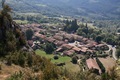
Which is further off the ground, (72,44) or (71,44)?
(71,44)

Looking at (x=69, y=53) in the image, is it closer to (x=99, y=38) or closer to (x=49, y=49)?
(x=49, y=49)

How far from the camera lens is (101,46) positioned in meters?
108

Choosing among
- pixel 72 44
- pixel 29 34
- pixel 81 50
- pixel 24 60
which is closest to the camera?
pixel 24 60

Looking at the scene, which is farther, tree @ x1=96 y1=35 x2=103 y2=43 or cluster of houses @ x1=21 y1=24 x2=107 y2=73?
tree @ x1=96 y1=35 x2=103 y2=43

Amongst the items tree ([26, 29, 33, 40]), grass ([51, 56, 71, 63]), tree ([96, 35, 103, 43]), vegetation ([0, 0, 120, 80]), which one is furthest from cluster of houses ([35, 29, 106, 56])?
vegetation ([0, 0, 120, 80])

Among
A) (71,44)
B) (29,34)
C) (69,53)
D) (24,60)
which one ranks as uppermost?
(24,60)

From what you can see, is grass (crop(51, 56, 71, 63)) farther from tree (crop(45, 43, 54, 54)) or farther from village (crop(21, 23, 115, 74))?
tree (crop(45, 43, 54, 54))

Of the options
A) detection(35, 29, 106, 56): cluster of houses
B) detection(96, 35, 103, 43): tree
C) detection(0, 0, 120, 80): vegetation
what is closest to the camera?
detection(0, 0, 120, 80): vegetation

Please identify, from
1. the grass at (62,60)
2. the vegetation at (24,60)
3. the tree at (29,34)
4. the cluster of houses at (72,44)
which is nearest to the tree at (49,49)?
the cluster of houses at (72,44)

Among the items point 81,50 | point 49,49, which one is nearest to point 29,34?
point 49,49

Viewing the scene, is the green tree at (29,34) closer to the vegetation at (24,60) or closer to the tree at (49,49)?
the tree at (49,49)

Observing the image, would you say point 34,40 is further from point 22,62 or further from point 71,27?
point 22,62

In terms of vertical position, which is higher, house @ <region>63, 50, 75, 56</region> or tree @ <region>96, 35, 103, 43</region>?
house @ <region>63, 50, 75, 56</region>

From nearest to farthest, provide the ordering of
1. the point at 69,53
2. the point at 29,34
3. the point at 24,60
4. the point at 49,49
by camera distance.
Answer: the point at 24,60, the point at 69,53, the point at 49,49, the point at 29,34
